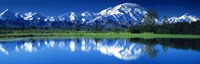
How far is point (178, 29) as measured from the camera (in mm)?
96938

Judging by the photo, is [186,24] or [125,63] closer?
[125,63]

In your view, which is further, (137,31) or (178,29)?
(137,31)

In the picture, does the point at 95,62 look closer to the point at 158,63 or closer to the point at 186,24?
the point at 158,63

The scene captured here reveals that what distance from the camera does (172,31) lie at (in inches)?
3792

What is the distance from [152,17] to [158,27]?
1959cm

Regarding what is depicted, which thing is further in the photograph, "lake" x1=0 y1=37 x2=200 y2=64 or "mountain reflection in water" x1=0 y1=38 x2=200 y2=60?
"mountain reflection in water" x1=0 y1=38 x2=200 y2=60

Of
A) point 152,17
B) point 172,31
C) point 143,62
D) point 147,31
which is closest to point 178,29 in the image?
point 172,31

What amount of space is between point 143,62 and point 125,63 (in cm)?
137

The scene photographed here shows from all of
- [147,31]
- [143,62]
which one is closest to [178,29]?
[147,31]

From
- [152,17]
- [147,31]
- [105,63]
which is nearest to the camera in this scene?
[105,63]

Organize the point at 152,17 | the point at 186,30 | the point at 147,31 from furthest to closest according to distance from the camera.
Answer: the point at 152,17 → the point at 147,31 → the point at 186,30

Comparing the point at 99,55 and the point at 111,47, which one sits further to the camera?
the point at 111,47

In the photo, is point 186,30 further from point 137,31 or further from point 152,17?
point 152,17

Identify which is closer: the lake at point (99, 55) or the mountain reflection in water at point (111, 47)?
the lake at point (99, 55)
